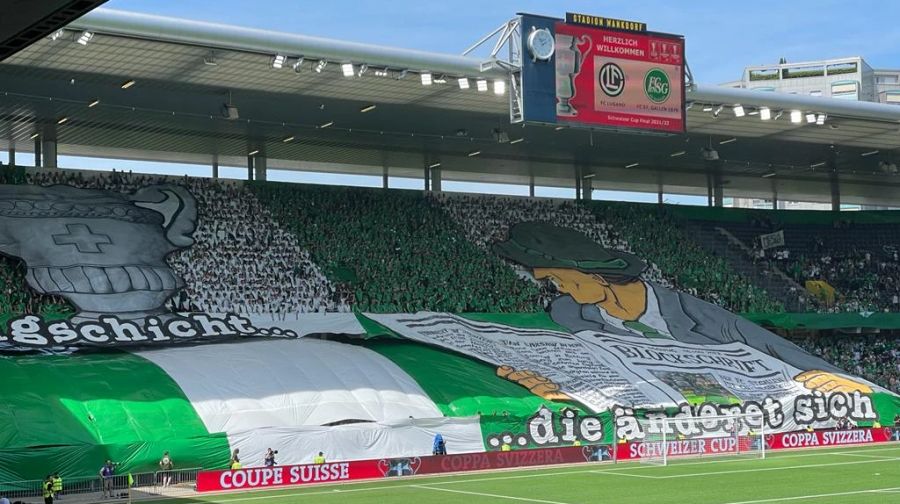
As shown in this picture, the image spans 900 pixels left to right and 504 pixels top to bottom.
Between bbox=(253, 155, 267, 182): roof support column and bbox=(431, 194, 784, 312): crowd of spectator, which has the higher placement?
bbox=(253, 155, 267, 182): roof support column

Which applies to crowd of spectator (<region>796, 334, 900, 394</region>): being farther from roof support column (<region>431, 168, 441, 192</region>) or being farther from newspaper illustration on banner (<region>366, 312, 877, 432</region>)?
roof support column (<region>431, 168, 441, 192</region>)

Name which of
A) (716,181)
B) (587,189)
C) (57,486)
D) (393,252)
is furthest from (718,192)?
(57,486)

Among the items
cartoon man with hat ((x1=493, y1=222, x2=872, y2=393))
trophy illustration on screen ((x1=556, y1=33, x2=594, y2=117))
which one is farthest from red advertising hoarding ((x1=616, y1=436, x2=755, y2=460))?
trophy illustration on screen ((x1=556, y1=33, x2=594, y2=117))

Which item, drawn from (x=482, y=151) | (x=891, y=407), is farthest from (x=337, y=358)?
(x=891, y=407)

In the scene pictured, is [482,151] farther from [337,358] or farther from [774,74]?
[774,74]

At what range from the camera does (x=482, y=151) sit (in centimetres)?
6144

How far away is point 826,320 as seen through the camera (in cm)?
6206

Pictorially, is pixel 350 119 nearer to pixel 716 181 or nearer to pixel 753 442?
pixel 753 442

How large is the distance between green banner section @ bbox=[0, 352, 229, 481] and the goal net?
16.2 meters

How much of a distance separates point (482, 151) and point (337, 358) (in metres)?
19.1

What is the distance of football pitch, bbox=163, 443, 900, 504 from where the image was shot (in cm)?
3256

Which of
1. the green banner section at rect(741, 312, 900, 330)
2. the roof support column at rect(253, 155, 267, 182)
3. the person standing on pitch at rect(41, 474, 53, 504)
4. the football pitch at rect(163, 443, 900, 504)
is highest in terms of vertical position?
the roof support column at rect(253, 155, 267, 182)

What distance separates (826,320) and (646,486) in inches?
1180

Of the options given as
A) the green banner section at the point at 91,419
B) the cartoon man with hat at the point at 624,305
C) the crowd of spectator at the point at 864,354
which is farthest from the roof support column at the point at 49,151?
the crowd of spectator at the point at 864,354
